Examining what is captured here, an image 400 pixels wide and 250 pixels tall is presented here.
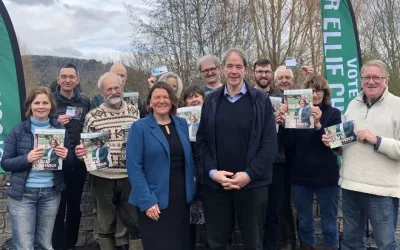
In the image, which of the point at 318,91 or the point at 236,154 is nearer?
the point at 236,154

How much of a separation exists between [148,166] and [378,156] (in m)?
2.18

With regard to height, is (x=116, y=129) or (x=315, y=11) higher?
(x=315, y=11)

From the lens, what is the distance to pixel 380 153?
3725 mm

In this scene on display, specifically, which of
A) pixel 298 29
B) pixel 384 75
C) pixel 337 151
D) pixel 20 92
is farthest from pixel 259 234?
pixel 298 29

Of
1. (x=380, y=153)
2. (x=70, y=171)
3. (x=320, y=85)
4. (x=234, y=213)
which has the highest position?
(x=320, y=85)

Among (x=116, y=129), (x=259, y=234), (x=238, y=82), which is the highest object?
(x=238, y=82)

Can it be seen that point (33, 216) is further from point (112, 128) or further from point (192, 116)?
point (192, 116)

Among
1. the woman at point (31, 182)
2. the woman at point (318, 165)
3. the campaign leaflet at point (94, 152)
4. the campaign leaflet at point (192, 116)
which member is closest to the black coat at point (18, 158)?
the woman at point (31, 182)

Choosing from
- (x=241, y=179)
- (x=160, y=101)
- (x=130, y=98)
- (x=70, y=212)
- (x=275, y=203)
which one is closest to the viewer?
(x=241, y=179)

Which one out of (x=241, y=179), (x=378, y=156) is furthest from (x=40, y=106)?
(x=378, y=156)

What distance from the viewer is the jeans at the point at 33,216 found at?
4129mm

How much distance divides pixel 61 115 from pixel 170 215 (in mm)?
1987

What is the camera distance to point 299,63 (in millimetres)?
4949

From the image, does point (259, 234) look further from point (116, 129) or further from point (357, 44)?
point (357, 44)
